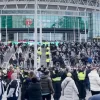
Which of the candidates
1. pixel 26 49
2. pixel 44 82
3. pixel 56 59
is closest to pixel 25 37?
pixel 26 49

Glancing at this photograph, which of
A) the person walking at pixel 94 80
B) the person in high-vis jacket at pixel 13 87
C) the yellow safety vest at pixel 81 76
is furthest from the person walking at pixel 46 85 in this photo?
the yellow safety vest at pixel 81 76

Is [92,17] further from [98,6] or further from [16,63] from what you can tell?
[16,63]

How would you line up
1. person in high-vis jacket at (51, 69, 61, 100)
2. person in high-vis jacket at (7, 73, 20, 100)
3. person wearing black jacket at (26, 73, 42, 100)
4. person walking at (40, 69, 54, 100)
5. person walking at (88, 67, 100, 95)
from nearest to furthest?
person wearing black jacket at (26, 73, 42, 100), person in high-vis jacket at (7, 73, 20, 100), person walking at (40, 69, 54, 100), person walking at (88, 67, 100, 95), person in high-vis jacket at (51, 69, 61, 100)

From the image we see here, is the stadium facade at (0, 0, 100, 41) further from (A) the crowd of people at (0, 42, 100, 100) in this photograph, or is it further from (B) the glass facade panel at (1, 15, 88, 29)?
(A) the crowd of people at (0, 42, 100, 100)

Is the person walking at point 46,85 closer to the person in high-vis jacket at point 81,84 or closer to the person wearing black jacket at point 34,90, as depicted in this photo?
the person wearing black jacket at point 34,90

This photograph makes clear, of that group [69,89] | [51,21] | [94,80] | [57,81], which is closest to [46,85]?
[69,89]

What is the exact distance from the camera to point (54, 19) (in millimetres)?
97125

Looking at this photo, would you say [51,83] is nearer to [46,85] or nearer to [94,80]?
[46,85]

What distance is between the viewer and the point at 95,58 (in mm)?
44250

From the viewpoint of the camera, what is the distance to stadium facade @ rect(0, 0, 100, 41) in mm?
90938

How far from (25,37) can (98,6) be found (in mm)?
17595

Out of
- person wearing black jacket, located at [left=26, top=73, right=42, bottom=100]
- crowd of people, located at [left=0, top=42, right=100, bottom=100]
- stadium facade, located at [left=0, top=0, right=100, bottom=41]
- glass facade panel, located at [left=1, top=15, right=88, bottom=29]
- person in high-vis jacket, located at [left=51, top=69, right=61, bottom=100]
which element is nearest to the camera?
person wearing black jacket, located at [left=26, top=73, right=42, bottom=100]

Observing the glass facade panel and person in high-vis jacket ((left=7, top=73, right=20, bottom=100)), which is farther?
the glass facade panel

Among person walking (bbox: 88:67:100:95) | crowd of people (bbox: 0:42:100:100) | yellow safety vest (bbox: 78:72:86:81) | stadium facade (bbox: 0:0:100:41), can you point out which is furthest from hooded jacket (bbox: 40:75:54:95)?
stadium facade (bbox: 0:0:100:41)
